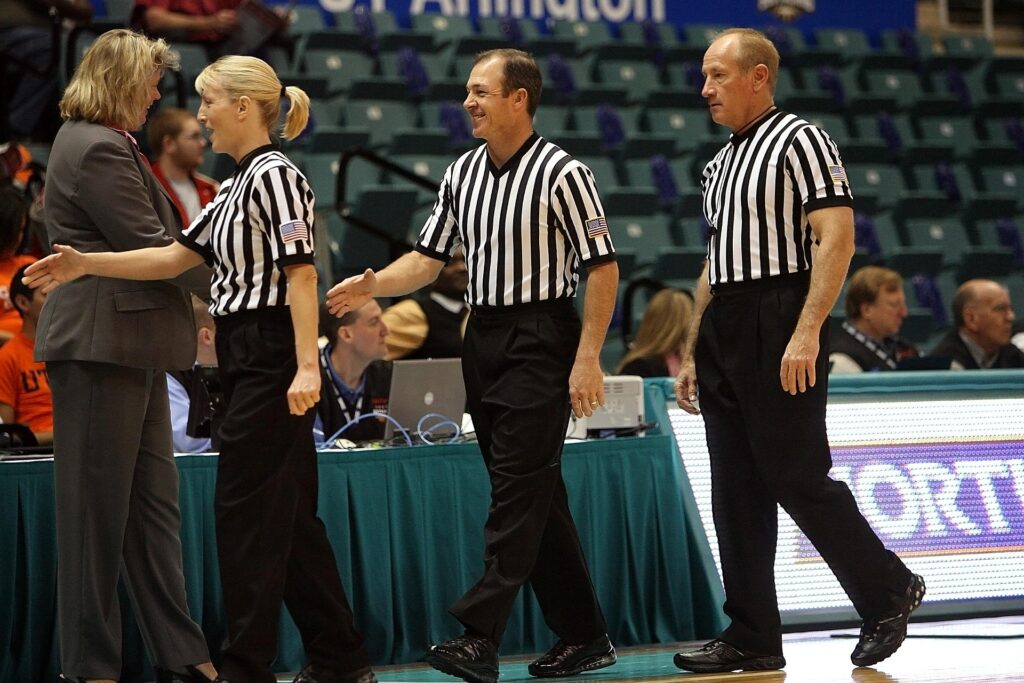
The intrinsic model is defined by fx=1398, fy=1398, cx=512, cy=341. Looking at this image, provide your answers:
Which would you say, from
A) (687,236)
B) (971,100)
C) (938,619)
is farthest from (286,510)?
(971,100)

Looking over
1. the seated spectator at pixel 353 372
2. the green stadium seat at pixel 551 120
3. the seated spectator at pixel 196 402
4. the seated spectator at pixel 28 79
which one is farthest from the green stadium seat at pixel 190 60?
the seated spectator at pixel 353 372

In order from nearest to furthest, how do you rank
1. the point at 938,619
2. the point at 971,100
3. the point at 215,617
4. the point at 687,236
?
the point at 215,617 → the point at 938,619 → the point at 687,236 → the point at 971,100

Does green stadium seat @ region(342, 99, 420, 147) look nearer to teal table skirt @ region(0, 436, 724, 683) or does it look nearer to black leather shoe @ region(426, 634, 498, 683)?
teal table skirt @ region(0, 436, 724, 683)

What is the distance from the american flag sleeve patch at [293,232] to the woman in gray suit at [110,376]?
→ 1.32 feet

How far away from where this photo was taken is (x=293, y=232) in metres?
3.16

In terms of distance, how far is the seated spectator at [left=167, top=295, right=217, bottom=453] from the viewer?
14.3 feet

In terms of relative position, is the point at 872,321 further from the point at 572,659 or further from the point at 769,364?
the point at 572,659

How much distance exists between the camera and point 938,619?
470 centimetres

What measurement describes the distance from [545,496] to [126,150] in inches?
53.3

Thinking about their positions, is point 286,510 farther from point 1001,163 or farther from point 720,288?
point 1001,163

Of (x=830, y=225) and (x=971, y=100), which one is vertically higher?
(x=971, y=100)

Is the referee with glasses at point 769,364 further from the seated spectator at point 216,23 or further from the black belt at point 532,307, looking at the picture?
the seated spectator at point 216,23

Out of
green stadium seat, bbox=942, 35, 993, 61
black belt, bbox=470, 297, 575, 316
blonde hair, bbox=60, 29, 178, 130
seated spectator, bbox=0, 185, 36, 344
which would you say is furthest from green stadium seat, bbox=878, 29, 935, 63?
blonde hair, bbox=60, 29, 178, 130

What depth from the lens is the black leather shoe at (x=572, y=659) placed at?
368cm
